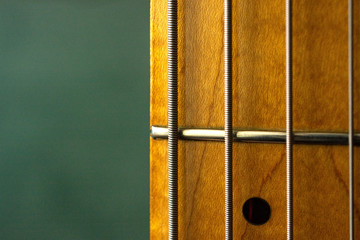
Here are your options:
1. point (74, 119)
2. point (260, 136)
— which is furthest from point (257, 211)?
point (74, 119)

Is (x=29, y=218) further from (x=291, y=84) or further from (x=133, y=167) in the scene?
(x=291, y=84)

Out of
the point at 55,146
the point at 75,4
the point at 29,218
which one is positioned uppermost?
the point at 75,4

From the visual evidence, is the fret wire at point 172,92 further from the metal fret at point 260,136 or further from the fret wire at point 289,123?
the fret wire at point 289,123

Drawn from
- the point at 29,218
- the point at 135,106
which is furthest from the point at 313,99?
the point at 29,218

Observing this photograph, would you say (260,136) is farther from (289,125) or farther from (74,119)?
(74,119)

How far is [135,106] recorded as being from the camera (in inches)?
62.6

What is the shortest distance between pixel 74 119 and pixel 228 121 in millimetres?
1212

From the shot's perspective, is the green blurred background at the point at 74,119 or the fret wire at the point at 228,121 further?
the green blurred background at the point at 74,119

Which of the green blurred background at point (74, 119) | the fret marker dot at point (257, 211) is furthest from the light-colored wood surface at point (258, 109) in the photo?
the green blurred background at point (74, 119)

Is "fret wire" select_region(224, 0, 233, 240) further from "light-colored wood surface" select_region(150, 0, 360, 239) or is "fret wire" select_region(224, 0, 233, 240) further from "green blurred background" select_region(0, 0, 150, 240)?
"green blurred background" select_region(0, 0, 150, 240)

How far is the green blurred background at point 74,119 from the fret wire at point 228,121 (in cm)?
110

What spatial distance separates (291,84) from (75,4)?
1311 mm

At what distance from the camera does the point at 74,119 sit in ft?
5.29

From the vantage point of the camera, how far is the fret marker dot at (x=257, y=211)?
506mm
